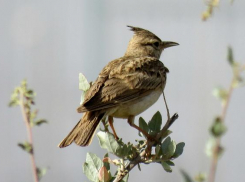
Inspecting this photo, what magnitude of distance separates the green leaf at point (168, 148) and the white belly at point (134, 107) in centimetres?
143

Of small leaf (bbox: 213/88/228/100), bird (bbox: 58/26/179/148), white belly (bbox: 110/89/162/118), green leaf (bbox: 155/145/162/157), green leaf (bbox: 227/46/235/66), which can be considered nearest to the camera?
green leaf (bbox: 227/46/235/66)

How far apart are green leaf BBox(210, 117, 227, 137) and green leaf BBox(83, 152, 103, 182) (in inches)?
36.0

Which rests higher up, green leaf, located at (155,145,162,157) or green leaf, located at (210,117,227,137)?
green leaf, located at (210,117,227,137)

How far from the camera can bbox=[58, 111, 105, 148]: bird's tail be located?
307cm

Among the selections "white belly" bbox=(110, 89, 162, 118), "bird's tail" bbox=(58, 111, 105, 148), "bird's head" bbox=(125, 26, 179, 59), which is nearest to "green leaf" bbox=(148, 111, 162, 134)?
"bird's tail" bbox=(58, 111, 105, 148)

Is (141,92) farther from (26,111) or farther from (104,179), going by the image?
(104,179)

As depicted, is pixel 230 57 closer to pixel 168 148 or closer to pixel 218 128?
pixel 218 128

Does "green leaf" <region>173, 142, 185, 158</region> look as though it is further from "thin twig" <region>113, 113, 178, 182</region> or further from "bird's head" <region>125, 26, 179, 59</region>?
"bird's head" <region>125, 26, 179, 59</region>

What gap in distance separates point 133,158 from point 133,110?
159 centimetres

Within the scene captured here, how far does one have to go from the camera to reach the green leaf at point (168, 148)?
220 cm

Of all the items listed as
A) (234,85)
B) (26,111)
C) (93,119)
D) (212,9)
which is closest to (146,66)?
(93,119)

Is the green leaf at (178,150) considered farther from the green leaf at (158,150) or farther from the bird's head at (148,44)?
the bird's head at (148,44)

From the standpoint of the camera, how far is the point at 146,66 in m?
4.44

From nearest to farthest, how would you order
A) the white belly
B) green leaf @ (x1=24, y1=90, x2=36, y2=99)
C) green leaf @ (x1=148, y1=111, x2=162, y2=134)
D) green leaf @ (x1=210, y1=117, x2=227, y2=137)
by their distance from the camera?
green leaf @ (x1=210, y1=117, x2=227, y2=137) → green leaf @ (x1=148, y1=111, x2=162, y2=134) → green leaf @ (x1=24, y1=90, x2=36, y2=99) → the white belly
